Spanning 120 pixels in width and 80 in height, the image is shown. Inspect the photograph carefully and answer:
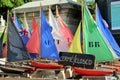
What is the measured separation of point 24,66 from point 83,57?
110 inches

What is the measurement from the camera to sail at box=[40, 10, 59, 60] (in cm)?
1684

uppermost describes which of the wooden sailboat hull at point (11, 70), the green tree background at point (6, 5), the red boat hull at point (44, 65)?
the green tree background at point (6, 5)

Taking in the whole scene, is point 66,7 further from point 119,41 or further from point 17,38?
point 17,38

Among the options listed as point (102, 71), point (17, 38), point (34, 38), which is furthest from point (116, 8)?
point (102, 71)

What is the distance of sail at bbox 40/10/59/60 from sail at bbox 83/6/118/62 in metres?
1.67

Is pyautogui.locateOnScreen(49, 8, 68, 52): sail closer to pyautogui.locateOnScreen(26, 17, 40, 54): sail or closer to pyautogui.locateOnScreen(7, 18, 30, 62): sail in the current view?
pyautogui.locateOnScreen(26, 17, 40, 54): sail

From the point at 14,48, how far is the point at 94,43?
3232 mm

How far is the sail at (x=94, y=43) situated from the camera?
605 inches

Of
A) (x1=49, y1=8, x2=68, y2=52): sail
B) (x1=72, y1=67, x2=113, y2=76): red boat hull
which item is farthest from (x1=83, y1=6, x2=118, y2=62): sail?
(x1=49, y1=8, x2=68, y2=52): sail

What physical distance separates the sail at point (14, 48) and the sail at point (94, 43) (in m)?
2.45

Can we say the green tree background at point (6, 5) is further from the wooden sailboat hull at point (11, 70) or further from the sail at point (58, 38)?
the wooden sailboat hull at point (11, 70)

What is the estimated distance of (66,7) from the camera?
25.2 meters

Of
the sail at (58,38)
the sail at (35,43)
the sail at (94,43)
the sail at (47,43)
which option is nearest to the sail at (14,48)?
the sail at (47,43)

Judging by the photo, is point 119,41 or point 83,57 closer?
point 83,57
